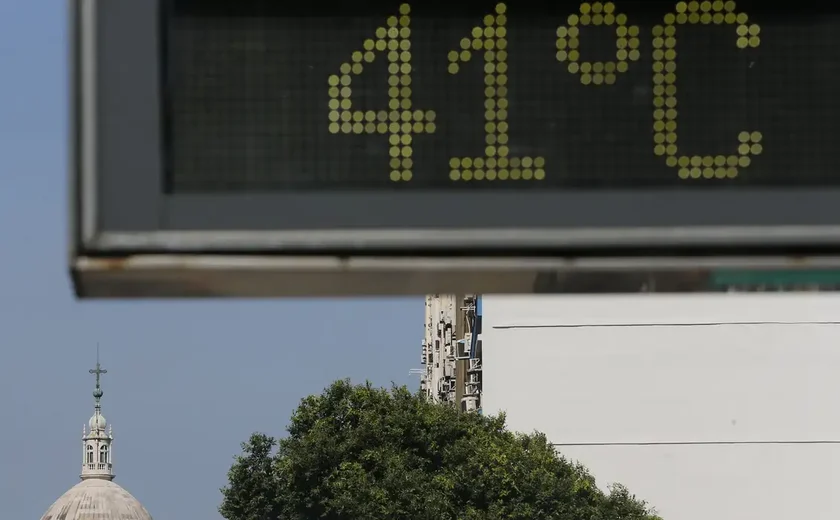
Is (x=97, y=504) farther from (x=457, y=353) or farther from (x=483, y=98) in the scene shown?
(x=483, y=98)

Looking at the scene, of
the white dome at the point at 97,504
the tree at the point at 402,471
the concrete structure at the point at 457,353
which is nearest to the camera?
the tree at the point at 402,471

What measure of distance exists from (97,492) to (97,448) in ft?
25.4

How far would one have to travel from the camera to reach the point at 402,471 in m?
46.6

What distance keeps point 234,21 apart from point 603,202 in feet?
3.37

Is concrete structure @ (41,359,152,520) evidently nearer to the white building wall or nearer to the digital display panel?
the white building wall

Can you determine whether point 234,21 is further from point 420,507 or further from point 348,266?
point 420,507

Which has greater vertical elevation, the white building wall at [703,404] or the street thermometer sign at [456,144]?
the white building wall at [703,404]

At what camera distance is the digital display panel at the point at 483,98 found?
4.66 meters

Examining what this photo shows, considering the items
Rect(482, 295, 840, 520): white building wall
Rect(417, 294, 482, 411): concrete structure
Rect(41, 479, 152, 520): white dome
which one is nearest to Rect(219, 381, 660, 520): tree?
Rect(482, 295, 840, 520): white building wall

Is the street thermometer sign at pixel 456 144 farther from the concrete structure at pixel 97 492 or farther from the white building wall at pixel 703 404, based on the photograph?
the concrete structure at pixel 97 492

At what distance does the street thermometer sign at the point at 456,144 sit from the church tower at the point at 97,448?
165 meters

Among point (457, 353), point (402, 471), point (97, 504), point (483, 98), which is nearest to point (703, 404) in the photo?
point (402, 471)

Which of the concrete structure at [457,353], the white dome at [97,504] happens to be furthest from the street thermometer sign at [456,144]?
the white dome at [97,504]

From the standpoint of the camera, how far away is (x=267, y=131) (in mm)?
4664
